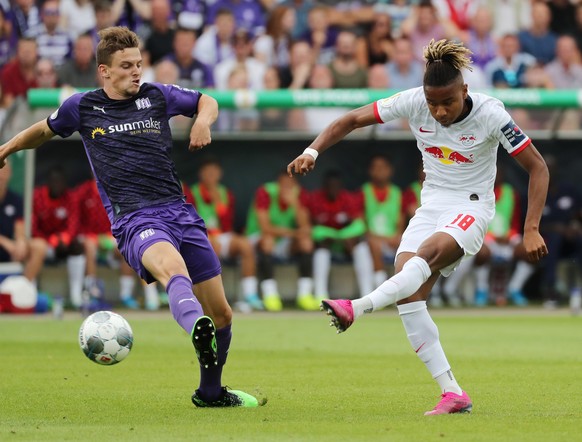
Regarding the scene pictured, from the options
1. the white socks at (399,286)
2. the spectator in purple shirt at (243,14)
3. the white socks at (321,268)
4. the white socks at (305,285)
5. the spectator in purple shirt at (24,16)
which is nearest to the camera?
the white socks at (399,286)

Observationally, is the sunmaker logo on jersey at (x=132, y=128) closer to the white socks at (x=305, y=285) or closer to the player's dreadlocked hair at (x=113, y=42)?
the player's dreadlocked hair at (x=113, y=42)

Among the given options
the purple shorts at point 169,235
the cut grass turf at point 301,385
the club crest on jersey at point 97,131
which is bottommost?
the cut grass turf at point 301,385

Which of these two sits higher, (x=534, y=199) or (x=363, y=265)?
(x=534, y=199)

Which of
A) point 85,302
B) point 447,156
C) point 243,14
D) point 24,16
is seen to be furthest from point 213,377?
point 243,14

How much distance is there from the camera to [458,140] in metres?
7.26

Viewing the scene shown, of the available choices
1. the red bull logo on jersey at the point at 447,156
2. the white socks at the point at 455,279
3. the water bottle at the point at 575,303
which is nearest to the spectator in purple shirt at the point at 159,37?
the white socks at the point at 455,279

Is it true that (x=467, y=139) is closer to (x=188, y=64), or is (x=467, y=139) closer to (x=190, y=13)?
(x=188, y=64)

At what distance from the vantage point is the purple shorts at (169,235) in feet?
23.1

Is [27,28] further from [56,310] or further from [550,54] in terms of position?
[550,54]

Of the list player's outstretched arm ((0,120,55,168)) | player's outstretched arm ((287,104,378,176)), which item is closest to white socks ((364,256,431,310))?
player's outstretched arm ((287,104,378,176))

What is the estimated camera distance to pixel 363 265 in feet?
→ 59.4

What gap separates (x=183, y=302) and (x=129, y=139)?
1320mm

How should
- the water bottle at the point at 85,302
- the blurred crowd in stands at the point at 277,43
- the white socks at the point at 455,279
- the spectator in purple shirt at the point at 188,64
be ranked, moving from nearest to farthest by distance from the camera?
the water bottle at the point at 85,302 < the blurred crowd in stands at the point at 277,43 < the spectator in purple shirt at the point at 188,64 < the white socks at the point at 455,279

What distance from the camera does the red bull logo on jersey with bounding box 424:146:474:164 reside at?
729 centimetres
